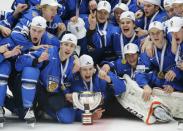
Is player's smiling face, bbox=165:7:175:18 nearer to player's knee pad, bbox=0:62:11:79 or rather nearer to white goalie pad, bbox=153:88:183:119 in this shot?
white goalie pad, bbox=153:88:183:119

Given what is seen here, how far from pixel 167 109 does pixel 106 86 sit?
24.2 inches

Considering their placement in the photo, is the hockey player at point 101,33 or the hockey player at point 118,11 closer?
the hockey player at point 101,33

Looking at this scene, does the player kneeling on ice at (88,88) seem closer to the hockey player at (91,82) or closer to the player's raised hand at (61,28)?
the hockey player at (91,82)

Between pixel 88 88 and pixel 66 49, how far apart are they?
1.43ft

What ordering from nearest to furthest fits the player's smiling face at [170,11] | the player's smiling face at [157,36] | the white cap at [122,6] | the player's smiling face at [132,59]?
the player's smiling face at [157,36]
the player's smiling face at [132,59]
the player's smiling face at [170,11]
the white cap at [122,6]

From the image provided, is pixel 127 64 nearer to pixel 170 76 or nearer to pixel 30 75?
pixel 170 76

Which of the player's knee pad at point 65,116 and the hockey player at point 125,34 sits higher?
the hockey player at point 125,34

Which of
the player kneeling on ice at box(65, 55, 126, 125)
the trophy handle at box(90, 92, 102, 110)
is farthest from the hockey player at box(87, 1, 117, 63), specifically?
the trophy handle at box(90, 92, 102, 110)

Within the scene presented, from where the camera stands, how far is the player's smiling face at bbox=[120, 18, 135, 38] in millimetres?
4730

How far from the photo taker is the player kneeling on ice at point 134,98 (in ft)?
13.7

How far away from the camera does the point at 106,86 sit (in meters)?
4.43

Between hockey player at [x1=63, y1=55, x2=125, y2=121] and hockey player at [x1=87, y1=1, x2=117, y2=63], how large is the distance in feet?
1.88

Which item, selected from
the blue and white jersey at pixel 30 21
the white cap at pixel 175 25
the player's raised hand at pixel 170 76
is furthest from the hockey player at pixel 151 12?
the blue and white jersey at pixel 30 21

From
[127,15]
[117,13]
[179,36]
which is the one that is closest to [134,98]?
[179,36]
